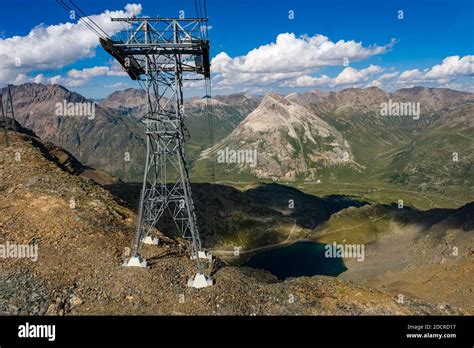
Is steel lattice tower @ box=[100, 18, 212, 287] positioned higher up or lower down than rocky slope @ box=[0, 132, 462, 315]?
higher up

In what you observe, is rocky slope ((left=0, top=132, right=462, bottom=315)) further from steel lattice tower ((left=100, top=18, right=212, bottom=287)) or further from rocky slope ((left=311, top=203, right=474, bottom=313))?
rocky slope ((left=311, top=203, right=474, bottom=313))

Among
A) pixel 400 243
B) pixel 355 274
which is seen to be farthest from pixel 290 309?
pixel 400 243

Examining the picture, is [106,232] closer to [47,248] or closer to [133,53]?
[47,248]

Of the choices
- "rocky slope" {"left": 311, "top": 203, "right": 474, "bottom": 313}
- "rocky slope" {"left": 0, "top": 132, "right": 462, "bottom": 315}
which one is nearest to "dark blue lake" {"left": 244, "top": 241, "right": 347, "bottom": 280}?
"rocky slope" {"left": 311, "top": 203, "right": 474, "bottom": 313}

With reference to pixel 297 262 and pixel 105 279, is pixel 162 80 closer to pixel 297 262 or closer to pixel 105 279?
pixel 105 279

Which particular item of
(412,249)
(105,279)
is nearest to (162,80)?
(105,279)

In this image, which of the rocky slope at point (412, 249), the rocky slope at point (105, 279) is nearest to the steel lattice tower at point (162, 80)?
the rocky slope at point (105, 279)
